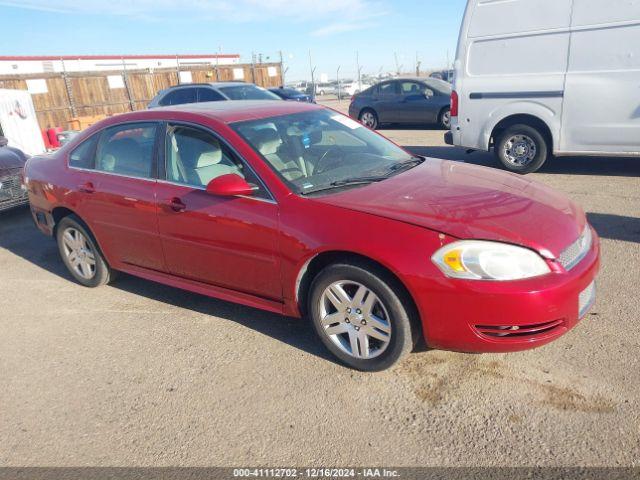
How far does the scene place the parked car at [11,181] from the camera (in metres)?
7.05

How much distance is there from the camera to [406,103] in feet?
48.4

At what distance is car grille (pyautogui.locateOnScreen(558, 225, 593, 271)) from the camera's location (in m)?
2.81

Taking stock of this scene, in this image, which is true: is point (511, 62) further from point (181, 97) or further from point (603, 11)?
point (181, 97)

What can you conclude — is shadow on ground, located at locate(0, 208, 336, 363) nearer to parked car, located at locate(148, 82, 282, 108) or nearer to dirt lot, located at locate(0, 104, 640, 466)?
dirt lot, located at locate(0, 104, 640, 466)

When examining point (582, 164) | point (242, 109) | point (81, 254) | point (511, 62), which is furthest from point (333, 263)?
point (582, 164)

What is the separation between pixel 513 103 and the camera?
7535 millimetres

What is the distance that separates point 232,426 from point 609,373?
2.08m

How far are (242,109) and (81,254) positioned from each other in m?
2.07

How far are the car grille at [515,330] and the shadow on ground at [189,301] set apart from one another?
101 cm

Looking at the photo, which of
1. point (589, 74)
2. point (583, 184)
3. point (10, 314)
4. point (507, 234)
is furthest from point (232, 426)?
point (589, 74)

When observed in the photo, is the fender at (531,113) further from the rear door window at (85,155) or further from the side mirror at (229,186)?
the rear door window at (85,155)

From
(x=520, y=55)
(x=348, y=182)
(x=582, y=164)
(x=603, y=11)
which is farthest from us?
(x=582, y=164)

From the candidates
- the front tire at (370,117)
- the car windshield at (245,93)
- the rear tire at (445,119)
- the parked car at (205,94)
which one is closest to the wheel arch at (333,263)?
the parked car at (205,94)

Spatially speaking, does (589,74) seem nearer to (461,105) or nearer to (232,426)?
(461,105)
